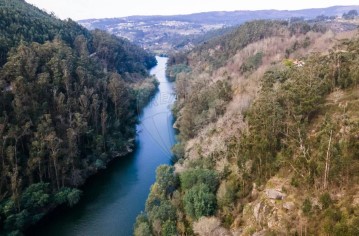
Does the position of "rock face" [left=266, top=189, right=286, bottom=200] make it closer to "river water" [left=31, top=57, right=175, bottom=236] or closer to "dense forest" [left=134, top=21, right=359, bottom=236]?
"dense forest" [left=134, top=21, right=359, bottom=236]

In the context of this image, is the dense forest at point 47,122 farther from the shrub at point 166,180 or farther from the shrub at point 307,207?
the shrub at point 307,207

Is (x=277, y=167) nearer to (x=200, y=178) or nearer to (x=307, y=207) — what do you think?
(x=307, y=207)

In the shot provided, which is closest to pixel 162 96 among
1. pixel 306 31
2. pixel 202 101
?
pixel 202 101


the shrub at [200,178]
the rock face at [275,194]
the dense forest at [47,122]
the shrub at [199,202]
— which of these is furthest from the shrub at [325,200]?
the dense forest at [47,122]

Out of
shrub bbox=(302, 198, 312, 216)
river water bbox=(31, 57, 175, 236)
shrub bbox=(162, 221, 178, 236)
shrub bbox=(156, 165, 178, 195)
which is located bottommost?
river water bbox=(31, 57, 175, 236)

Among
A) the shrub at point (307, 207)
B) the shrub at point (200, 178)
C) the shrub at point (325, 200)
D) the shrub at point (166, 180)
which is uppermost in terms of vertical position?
the shrub at point (325, 200)

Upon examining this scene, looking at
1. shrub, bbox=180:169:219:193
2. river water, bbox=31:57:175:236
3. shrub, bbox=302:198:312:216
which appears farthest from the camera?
river water, bbox=31:57:175:236

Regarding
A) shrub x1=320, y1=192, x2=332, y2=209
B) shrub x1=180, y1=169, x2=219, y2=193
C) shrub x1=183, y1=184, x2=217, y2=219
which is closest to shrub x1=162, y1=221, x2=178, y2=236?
shrub x1=183, y1=184, x2=217, y2=219
